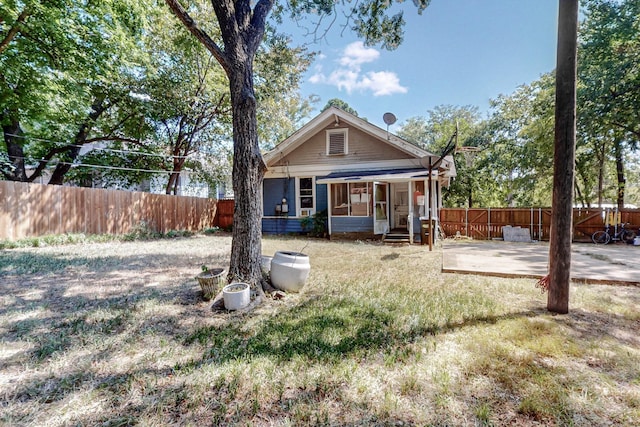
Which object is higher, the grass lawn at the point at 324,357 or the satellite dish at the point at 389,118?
the satellite dish at the point at 389,118

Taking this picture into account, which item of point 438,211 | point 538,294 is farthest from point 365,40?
point 438,211

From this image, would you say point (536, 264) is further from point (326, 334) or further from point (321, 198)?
point (321, 198)

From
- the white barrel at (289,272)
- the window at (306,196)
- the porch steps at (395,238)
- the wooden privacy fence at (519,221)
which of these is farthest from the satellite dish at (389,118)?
the white barrel at (289,272)

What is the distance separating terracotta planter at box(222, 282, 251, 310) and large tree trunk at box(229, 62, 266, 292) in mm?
284

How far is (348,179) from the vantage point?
10.7 metres

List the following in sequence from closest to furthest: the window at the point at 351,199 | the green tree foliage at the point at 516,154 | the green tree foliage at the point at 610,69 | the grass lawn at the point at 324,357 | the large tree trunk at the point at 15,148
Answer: the grass lawn at the point at 324,357, the green tree foliage at the point at 610,69, the window at the point at 351,199, the large tree trunk at the point at 15,148, the green tree foliage at the point at 516,154

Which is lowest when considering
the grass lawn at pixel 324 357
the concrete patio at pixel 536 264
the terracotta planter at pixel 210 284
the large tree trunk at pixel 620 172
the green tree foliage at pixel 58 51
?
the grass lawn at pixel 324 357

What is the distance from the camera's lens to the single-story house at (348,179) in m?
10.8

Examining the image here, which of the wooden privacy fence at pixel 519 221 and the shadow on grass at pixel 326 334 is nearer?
the shadow on grass at pixel 326 334

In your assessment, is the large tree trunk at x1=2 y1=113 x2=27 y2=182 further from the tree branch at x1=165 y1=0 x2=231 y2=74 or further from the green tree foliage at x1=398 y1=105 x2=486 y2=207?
the green tree foliage at x1=398 y1=105 x2=486 y2=207

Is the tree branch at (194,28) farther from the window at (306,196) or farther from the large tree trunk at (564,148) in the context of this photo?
the window at (306,196)

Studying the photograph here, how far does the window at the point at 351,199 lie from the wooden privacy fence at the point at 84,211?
27.8ft

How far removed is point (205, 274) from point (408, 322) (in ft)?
10.0

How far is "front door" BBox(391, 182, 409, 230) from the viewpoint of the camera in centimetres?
1226
